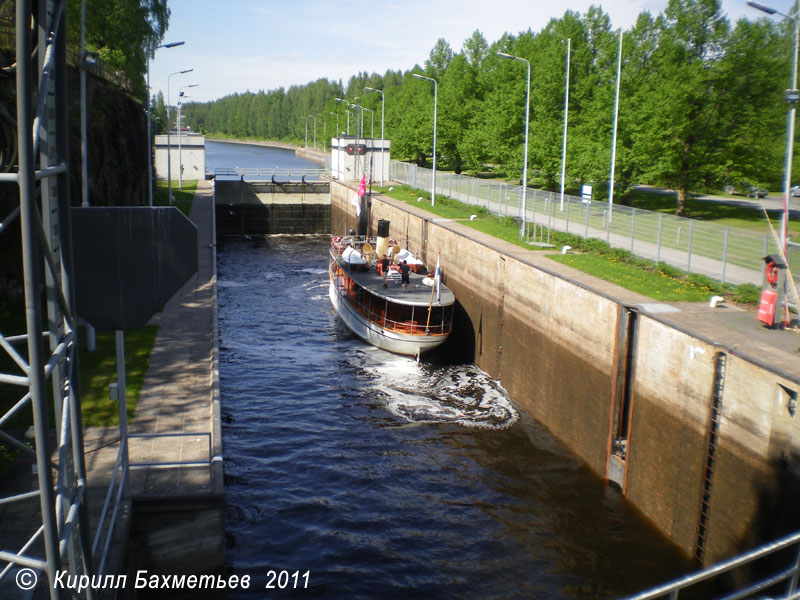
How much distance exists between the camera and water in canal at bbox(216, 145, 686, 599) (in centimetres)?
1373

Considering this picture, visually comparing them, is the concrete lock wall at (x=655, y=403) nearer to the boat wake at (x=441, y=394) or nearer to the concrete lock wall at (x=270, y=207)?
the boat wake at (x=441, y=394)

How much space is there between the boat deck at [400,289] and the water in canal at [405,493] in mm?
2249

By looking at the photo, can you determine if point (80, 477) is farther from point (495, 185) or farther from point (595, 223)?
point (495, 185)

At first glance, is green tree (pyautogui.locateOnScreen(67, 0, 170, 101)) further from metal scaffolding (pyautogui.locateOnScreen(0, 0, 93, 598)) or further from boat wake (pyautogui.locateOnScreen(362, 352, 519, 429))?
metal scaffolding (pyautogui.locateOnScreen(0, 0, 93, 598))

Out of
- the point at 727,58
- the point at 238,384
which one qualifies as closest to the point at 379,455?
the point at 238,384

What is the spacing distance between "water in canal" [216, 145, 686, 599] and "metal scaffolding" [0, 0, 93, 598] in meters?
6.54

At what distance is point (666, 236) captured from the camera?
76.6 feet

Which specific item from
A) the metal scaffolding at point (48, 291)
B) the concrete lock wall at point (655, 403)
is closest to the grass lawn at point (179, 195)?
the concrete lock wall at point (655, 403)

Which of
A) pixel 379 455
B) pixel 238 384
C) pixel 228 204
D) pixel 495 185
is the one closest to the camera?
pixel 379 455

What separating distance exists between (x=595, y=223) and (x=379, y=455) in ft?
48.4

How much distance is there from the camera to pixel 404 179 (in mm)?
58500

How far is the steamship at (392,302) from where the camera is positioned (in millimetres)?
25688

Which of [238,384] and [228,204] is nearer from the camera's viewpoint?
[238,384]

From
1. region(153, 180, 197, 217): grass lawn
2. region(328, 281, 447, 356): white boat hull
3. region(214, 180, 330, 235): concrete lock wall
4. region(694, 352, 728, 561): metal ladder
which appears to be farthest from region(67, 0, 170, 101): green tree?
region(694, 352, 728, 561): metal ladder
